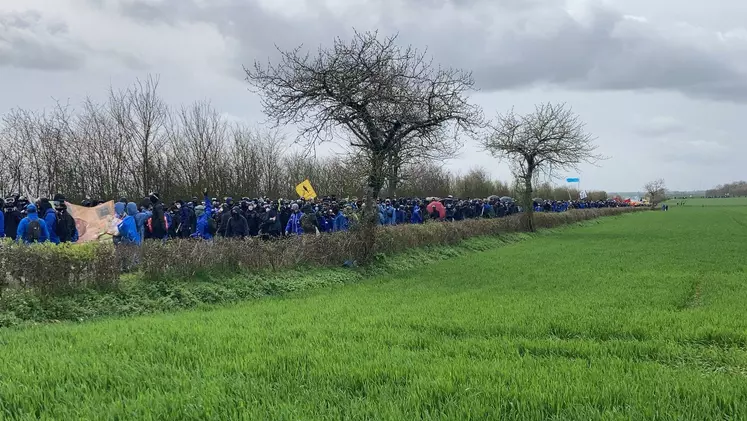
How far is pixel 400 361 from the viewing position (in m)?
5.23

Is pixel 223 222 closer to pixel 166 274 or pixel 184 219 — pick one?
pixel 184 219

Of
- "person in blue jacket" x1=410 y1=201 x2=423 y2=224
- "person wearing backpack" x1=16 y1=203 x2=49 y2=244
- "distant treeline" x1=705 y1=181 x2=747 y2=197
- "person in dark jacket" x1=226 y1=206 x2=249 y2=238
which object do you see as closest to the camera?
"person wearing backpack" x1=16 y1=203 x2=49 y2=244

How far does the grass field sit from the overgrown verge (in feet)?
3.05

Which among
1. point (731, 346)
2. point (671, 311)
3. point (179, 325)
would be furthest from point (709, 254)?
point (179, 325)

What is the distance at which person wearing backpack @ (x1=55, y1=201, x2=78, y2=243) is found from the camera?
1235 cm

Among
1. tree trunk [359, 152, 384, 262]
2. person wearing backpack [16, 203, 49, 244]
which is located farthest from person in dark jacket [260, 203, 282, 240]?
person wearing backpack [16, 203, 49, 244]

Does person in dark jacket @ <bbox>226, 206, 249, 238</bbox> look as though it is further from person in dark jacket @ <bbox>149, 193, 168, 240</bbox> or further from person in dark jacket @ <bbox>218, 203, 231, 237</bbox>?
person in dark jacket @ <bbox>149, 193, 168, 240</bbox>

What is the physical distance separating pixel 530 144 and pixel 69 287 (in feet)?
102

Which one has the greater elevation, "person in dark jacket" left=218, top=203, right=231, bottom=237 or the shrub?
"person in dark jacket" left=218, top=203, right=231, bottom=237

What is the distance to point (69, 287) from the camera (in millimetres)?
8617

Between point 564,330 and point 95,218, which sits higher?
point 95,218

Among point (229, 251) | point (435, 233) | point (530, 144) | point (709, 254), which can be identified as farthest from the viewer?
point (530, 144)

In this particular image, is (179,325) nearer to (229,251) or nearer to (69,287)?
(69,287)

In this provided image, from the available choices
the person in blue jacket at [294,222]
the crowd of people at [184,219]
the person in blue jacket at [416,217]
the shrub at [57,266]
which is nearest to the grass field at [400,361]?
the shrub at [57,266]
